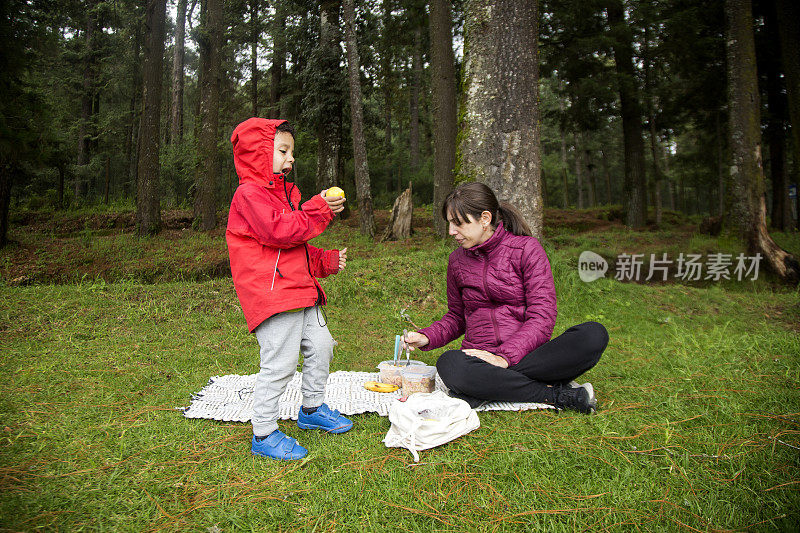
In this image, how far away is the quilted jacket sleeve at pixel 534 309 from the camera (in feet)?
9.60

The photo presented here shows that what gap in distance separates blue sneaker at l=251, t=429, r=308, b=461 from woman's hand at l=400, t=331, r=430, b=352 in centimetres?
98

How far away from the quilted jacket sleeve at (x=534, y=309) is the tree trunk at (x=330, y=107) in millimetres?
10741

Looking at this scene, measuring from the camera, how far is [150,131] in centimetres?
1062

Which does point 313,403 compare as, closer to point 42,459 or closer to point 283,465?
Result: point 283,465

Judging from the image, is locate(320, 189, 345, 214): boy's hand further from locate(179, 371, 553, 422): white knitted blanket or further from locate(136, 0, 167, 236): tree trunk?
locate(136, 0, 167, 236): tree trunk

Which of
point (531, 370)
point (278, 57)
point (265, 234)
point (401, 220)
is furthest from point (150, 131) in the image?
point (531, 370)

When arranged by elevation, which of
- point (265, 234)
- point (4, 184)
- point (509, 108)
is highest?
point (509, 108)

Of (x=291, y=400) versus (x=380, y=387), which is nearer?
(x=291, y=400)

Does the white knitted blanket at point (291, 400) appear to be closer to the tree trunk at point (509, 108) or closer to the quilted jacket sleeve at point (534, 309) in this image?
the quilted jacket sleeve at point (534, 309)

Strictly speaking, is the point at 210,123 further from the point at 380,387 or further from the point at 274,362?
the point at 274,362

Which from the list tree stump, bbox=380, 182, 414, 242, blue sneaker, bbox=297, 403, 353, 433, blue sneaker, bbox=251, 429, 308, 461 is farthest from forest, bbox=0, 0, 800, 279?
blue sneaker, bbox=251, 429, 308, 461

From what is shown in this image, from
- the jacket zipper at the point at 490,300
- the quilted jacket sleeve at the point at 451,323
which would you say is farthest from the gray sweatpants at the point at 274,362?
the jacket zipper at the point at 490,300

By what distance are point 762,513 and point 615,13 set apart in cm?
1476

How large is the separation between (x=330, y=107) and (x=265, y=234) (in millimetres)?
11532
